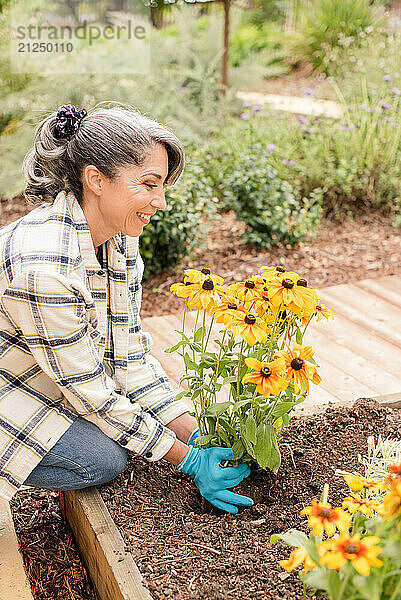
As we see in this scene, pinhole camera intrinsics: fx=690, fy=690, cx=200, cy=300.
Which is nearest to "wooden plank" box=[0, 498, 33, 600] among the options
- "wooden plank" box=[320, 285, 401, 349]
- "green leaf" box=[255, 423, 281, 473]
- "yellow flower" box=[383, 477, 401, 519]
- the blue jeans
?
the blue jeans

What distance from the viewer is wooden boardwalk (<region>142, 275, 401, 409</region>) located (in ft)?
7.71

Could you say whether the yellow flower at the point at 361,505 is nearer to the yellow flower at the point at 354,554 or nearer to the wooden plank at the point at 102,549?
the yellow flower at the point at 354,554

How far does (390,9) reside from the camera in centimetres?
1087

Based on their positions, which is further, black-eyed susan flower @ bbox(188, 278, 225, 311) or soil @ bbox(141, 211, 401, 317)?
soil @ bbox(141, 211, 401, 317)

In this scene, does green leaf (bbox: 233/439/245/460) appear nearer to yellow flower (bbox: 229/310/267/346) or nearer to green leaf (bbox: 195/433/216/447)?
green leaf (bbox: 195/433/216/447)

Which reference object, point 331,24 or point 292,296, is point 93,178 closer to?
point 292,296

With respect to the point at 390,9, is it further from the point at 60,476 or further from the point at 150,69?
the point at 60,476

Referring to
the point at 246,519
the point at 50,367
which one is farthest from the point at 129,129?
the point at 246,519

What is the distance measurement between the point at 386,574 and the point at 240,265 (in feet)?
9.03

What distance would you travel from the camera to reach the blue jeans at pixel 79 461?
1.61m

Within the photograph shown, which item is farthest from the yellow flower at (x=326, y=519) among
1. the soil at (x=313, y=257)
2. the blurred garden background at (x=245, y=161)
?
the soil at (x=313, y=257)

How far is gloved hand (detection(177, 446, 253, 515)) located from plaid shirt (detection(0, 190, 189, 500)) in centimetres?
10

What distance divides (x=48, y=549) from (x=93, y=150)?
39.6 inches

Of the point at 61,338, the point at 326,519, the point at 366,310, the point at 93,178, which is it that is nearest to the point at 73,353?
the point at 61,338
